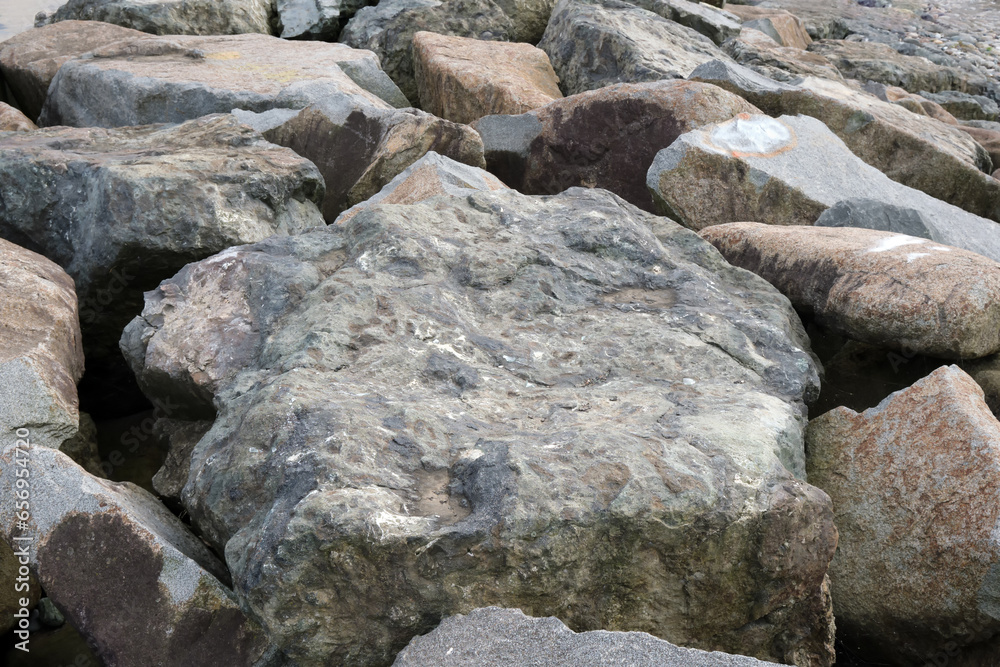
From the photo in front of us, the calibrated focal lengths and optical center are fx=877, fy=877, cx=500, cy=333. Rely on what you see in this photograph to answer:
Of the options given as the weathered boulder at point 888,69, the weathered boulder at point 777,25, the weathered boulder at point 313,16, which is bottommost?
the weathered boulder at point 888,69

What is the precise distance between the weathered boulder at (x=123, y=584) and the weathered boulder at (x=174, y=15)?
5045 millimetres

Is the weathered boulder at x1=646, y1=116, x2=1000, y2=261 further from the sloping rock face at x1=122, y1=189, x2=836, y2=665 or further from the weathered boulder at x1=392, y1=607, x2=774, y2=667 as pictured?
the weathered boulder at x1=392, y1=607, x2=774, y2=667

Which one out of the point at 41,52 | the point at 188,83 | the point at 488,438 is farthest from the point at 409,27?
the point at 488,438

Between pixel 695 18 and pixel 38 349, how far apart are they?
5932mm

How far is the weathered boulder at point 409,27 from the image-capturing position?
20.6 feet

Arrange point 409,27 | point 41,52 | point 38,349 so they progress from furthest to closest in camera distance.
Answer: point 409,27 < point 41,52 < point 38,349

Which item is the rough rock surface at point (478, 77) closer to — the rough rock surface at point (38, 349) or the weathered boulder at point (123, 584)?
the rough rock surface at point (38, 349)

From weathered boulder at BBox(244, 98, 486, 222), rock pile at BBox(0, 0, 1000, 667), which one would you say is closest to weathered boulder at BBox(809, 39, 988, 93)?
rock pile at BBox(0, 0, 1000, 667)

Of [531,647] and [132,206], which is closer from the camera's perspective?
[531,647]

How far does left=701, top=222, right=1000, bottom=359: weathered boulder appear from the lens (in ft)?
8.29

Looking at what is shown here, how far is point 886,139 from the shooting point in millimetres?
4629

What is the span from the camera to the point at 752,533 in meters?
1.81

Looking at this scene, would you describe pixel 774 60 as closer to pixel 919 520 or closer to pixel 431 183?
pixel 431 183

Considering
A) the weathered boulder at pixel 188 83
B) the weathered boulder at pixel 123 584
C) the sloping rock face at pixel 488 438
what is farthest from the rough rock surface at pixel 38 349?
the weathered boulder at pixel 188 83
